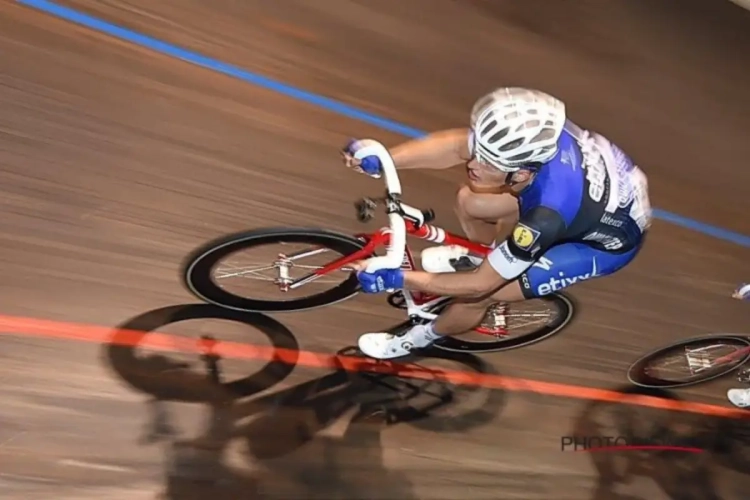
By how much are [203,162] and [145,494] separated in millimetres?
1384

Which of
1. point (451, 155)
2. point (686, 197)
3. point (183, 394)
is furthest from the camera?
point (686, 197)

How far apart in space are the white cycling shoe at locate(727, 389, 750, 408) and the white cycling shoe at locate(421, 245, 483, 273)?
6.62ft

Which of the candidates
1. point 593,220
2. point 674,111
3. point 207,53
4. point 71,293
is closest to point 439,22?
point 207,53

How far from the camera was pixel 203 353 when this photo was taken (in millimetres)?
3207

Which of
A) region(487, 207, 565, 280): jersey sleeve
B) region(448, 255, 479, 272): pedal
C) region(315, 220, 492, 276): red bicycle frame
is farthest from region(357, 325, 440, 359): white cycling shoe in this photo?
region(487, 207, 565, 280): jersey sleeve

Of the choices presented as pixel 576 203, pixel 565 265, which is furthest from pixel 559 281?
pixel 576 203

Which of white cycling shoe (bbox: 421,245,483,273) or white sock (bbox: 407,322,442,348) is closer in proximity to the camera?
white cycling shoe (bbox: 421,245,483,273)

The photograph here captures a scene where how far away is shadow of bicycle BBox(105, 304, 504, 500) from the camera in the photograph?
9.97 feet

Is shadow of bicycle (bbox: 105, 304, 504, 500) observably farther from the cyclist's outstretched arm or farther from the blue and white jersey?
the blue and white jersey

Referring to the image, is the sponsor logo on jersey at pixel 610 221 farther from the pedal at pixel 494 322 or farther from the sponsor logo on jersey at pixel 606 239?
the pedal at pixel 494 322

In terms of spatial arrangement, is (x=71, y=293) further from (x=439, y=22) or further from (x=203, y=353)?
(x=439, y=22)

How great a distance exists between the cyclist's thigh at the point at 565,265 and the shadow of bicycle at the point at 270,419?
0.83 meters

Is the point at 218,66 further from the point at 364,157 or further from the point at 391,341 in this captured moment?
the point at 391,341

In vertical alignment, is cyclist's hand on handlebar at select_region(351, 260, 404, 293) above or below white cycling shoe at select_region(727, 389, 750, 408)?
above
